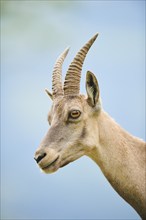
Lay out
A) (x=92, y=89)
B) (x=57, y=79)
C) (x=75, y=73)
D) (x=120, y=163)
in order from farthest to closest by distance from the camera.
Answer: (x=57, y=79) < (x=75, y=73) < (x=92, y=89) < (x=120, y=163)

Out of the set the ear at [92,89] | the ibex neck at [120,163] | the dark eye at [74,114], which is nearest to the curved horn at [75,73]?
the ear at [92,89]

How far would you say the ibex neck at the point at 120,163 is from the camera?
29.8 ft

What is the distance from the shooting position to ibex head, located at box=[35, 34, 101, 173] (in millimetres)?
8677

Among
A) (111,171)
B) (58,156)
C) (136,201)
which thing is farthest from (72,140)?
(136,201)

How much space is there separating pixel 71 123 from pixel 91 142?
0.63 metres

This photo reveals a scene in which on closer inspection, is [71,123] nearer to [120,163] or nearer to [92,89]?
[92,89]

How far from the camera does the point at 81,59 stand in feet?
32.4

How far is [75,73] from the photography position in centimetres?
970

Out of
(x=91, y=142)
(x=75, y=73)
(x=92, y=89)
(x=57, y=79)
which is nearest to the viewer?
(x=91, y=142)

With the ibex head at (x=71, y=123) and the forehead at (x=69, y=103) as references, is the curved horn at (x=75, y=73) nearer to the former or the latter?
the ibex head at (x=71, y=123)

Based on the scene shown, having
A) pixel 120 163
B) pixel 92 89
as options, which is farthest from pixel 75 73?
pixel 120 163

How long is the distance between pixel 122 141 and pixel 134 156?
1.53 ft

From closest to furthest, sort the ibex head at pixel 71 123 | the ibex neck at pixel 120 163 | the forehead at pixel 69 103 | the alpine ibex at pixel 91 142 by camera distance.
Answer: the ibex head at pixel 71 123
the alpine ibex at pixel 91 142
the ibex neck at pixel 120 163
the forehead at pixel 69 103

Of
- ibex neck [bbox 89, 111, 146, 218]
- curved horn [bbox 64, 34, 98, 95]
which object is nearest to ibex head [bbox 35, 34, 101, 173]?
curved horn [bbox 64, 34, 98, 95]
